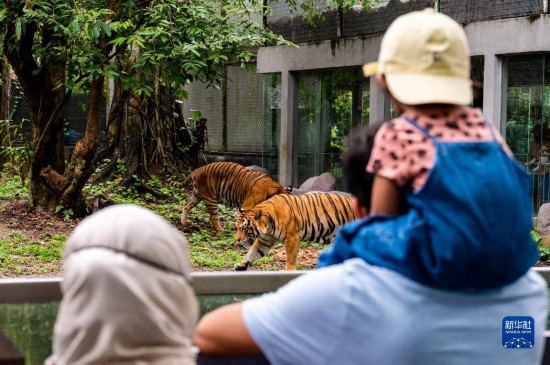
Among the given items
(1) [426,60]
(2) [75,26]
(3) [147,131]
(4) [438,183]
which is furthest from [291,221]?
(4) [438,183]

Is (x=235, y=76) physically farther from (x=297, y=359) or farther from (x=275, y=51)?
(x=297, y=359)

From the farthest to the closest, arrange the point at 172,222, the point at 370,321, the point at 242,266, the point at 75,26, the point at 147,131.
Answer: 1. the point at 147,131
2. the point at 172,222
3. the point at 242,266
4. the point at 75,26
5. the point at 370,321

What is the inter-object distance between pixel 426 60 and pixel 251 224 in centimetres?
718

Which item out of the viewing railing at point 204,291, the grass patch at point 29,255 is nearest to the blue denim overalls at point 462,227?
the viewing railing at point 204,291

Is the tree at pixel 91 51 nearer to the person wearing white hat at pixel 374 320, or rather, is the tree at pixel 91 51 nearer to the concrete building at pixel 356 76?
the concrete building at pixel 356 76

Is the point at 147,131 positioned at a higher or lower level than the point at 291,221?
higher

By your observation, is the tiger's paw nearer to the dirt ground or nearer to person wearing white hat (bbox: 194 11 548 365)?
the dirt ground

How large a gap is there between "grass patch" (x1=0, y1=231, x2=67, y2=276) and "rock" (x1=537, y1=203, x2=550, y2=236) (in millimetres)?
5245

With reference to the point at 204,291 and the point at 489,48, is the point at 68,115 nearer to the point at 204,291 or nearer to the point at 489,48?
the point at 489,48

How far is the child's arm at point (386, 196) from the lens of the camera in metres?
1.52

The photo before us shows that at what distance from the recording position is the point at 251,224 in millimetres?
8711

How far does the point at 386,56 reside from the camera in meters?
1.61

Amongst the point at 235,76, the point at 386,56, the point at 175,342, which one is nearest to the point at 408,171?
the point at 386,56

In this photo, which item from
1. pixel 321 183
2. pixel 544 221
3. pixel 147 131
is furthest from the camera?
pixel 147 131
